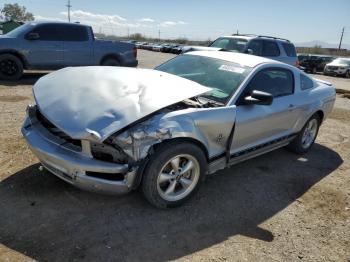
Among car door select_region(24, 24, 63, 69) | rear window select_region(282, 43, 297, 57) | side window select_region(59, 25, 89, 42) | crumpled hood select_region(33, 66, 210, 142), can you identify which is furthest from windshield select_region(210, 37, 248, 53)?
crumpled hood select_region(33, 66, 210, 142)

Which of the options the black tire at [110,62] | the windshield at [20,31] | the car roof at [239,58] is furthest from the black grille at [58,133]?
the black tire at [110,62]

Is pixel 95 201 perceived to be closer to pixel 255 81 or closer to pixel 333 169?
pixel 255 81

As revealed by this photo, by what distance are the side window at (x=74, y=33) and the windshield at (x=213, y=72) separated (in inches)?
281

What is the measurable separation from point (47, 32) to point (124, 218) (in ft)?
29.8

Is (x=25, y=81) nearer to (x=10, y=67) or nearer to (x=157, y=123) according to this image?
(x=10, y=67)

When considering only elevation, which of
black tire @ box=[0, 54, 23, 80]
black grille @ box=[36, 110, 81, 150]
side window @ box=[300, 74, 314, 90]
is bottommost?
black tire @ box=[0, 54, 23, 80]

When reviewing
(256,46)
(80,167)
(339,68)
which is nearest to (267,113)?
(80,167)

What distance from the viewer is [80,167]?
10.3 feet

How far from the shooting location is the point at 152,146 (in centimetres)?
329

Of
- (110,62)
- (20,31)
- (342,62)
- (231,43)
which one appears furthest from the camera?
(342,62)

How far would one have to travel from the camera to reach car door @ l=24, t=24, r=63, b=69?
1063cm

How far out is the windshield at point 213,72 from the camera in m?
4.23

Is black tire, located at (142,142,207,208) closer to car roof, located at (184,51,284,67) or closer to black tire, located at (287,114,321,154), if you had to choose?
car roof, located at (184,51,284,67)

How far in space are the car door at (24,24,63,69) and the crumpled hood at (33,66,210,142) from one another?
7117mm
